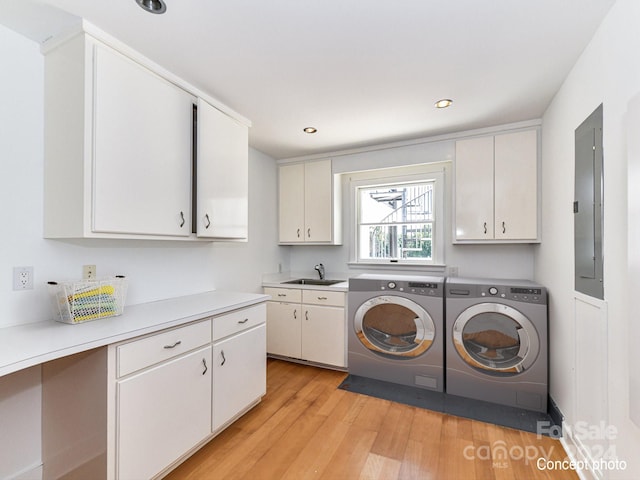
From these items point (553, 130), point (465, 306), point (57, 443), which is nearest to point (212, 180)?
point (57, 443)

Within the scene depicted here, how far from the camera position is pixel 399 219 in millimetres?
3383

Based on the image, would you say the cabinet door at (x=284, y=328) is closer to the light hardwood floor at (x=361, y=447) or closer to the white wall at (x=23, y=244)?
the light hardwood floor at (x=361, y=447)

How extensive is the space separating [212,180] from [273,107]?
29.8 inches

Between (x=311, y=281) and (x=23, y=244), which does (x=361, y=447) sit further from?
(x=23, y=244)

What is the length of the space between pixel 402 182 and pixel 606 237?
2.06 m

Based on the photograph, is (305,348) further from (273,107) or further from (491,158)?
(491,158)

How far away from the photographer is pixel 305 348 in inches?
122

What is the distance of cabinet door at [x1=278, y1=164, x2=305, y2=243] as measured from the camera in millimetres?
3559

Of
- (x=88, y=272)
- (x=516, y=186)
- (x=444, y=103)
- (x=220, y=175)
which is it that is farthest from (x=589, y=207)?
(x=88, y=272)

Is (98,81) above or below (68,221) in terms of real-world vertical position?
above

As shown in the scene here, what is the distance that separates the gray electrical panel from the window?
4.72 ft

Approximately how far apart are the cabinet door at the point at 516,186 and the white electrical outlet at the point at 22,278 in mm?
3272

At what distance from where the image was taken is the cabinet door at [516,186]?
2.52 m

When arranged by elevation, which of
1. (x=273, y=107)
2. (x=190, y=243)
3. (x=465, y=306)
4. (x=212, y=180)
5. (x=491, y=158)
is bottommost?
(x=465, y=306)
